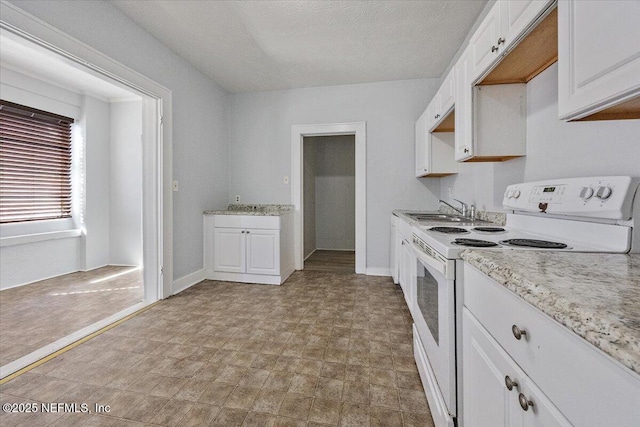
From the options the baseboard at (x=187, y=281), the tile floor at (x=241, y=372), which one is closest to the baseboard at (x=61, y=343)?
the tile floor at (x=241, y=372)

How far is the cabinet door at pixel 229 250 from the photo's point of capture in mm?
3430

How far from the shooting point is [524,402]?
0.63 metres

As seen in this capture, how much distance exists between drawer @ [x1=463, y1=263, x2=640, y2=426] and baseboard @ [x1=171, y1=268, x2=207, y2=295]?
3.07 metres

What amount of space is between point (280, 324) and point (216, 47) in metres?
2.81

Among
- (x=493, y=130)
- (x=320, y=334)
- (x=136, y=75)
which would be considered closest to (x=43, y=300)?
(x=136, y=75)

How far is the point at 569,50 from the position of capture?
86 centimetres

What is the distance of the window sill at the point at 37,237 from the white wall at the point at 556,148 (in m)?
4.91

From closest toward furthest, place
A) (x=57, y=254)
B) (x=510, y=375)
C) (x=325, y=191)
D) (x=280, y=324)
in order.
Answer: (x=510, y=375), (x=280, y=324), (x=57, y=254), (x=325, y=191)

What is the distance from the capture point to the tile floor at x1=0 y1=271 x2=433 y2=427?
131cm

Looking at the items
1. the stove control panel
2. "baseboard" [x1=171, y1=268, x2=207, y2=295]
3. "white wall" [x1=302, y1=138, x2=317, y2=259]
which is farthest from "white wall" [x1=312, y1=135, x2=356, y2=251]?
the stove control panel

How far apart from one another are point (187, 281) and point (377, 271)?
239cm

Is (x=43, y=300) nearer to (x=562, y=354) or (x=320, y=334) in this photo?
(x=320, y=334)

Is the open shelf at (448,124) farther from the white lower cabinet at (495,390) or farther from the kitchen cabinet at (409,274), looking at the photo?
the white lower cabinet at (495,390)

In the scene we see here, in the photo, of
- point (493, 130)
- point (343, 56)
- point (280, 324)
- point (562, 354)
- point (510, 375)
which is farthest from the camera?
point (343, 56)
